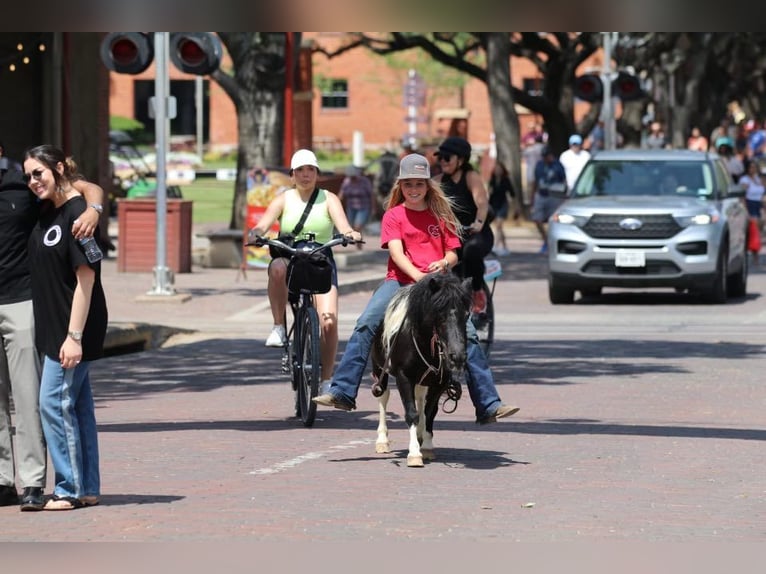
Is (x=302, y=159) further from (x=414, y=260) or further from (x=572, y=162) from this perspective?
(x=572, y=162)

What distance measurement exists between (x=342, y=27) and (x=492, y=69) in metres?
28.1

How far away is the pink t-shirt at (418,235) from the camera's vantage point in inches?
419

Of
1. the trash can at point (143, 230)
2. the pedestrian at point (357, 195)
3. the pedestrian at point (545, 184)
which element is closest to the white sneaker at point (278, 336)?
the trash can at point (143, 230)

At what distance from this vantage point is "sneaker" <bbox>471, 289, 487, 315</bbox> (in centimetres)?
1578

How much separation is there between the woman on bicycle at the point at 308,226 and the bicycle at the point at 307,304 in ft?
0.37

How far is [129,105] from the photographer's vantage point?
83562 mm

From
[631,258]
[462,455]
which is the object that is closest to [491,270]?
[462,455]

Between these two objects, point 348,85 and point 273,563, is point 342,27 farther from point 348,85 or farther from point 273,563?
point 348,85

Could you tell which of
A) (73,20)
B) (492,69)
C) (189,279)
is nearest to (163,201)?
(189,279)

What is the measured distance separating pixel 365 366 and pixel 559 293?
12.1 metres

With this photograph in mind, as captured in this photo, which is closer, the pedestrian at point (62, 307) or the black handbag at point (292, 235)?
the pedestrian at point (62, 307)

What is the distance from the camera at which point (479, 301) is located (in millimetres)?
15836

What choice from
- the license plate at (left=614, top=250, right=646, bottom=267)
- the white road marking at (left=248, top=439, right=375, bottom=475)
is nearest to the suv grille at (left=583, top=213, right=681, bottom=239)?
the license plate at (left=614, top=250, right=646, bottom=267)

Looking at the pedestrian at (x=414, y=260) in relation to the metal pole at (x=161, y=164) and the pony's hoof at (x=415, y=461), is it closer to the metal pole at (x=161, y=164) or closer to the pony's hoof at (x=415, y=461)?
the pony's hoof at (x=415, y=461)
